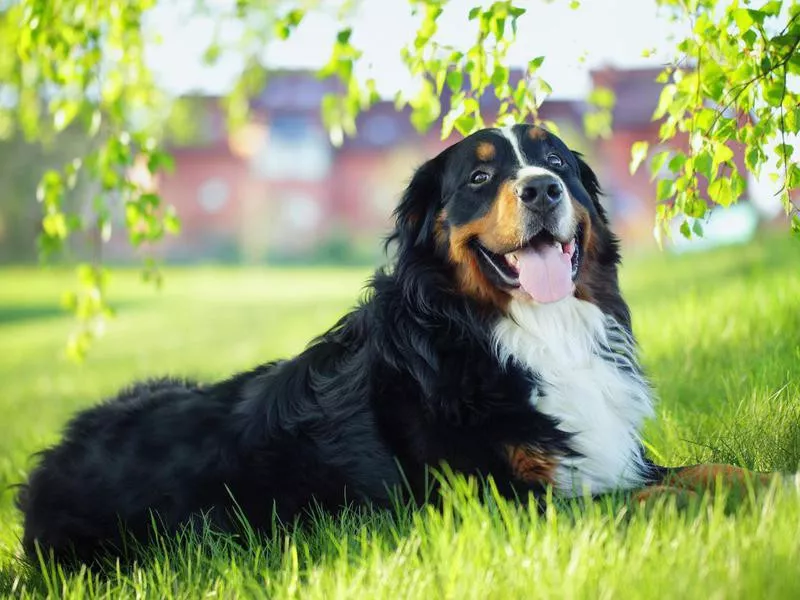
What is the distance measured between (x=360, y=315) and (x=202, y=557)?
1.20 meters

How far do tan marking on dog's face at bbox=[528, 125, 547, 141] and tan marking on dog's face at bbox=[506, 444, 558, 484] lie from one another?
4.40 ft

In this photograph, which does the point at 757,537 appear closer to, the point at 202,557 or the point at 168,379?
the point at 202,557

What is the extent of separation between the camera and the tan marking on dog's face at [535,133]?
4.11 m

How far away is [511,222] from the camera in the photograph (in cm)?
386

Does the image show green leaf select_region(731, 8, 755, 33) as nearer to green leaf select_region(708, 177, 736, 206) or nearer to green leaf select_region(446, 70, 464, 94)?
green leaf select_region(708, 177, 736, 206)

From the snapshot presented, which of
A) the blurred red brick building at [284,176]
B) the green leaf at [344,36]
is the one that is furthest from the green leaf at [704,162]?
the blurred red brick building at [284,176]

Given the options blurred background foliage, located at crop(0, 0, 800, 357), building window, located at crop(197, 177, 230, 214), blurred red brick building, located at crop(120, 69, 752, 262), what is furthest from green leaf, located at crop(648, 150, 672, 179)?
building window, located at crop(197, 177, 230, 214)

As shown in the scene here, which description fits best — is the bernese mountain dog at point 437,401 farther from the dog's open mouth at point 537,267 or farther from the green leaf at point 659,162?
the green leaf at point 659,162

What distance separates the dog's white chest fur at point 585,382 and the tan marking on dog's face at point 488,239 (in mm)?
139

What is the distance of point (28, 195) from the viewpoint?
Answer: 3431cm

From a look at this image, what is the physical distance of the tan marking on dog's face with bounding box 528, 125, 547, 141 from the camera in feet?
13.5

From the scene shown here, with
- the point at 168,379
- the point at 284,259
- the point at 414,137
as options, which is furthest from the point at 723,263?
the point at 414,137

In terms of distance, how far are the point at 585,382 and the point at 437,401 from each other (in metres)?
0.64

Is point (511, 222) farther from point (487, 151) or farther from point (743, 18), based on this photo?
point (743, 18)
